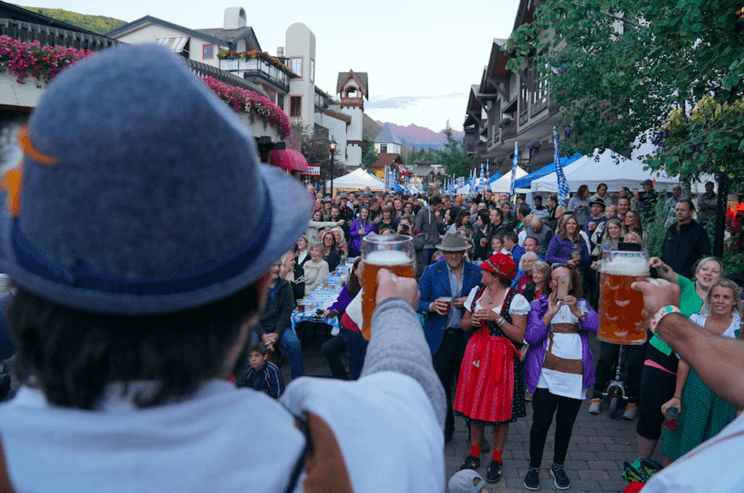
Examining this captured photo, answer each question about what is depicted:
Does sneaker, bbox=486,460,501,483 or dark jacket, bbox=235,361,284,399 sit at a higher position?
dark jacket, bbox=235,361,284,399

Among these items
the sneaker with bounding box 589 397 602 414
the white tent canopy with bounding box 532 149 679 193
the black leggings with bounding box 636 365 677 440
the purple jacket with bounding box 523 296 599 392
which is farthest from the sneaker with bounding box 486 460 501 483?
the white tent canopy with bounding box 532 149 679 193

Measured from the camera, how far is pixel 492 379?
4648mm

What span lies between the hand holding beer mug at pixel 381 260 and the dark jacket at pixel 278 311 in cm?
Answer: 459

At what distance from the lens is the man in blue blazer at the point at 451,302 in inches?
208

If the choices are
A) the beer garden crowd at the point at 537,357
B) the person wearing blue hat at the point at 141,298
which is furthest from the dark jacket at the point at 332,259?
the person wearing blue hat at the point at 141,298

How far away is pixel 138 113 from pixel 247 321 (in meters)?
0.36

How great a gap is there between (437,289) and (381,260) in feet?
11.7

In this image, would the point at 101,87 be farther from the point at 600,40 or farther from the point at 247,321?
the point at 600,40

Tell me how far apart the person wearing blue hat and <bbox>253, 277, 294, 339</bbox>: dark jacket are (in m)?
5.82

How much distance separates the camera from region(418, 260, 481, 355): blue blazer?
527 centimetres

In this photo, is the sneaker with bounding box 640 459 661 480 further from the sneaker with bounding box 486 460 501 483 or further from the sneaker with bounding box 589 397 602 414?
the sneaker with bounding box 589 397 602 414

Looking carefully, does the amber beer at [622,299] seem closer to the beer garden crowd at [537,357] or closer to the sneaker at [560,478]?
the beer garden crowd at [537,357]

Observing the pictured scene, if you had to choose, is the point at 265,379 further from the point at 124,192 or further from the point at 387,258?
the point at 124,192

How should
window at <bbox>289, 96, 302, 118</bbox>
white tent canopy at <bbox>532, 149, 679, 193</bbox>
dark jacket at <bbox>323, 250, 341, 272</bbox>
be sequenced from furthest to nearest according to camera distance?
1. window at <bbox>289, 96, 302, 118</bbox>
2. white tent canopy at <bbox>532, 149, 679, 193</bbox>
3. dark jacket at <bbox>323, 250, 341, 272</bbox>
